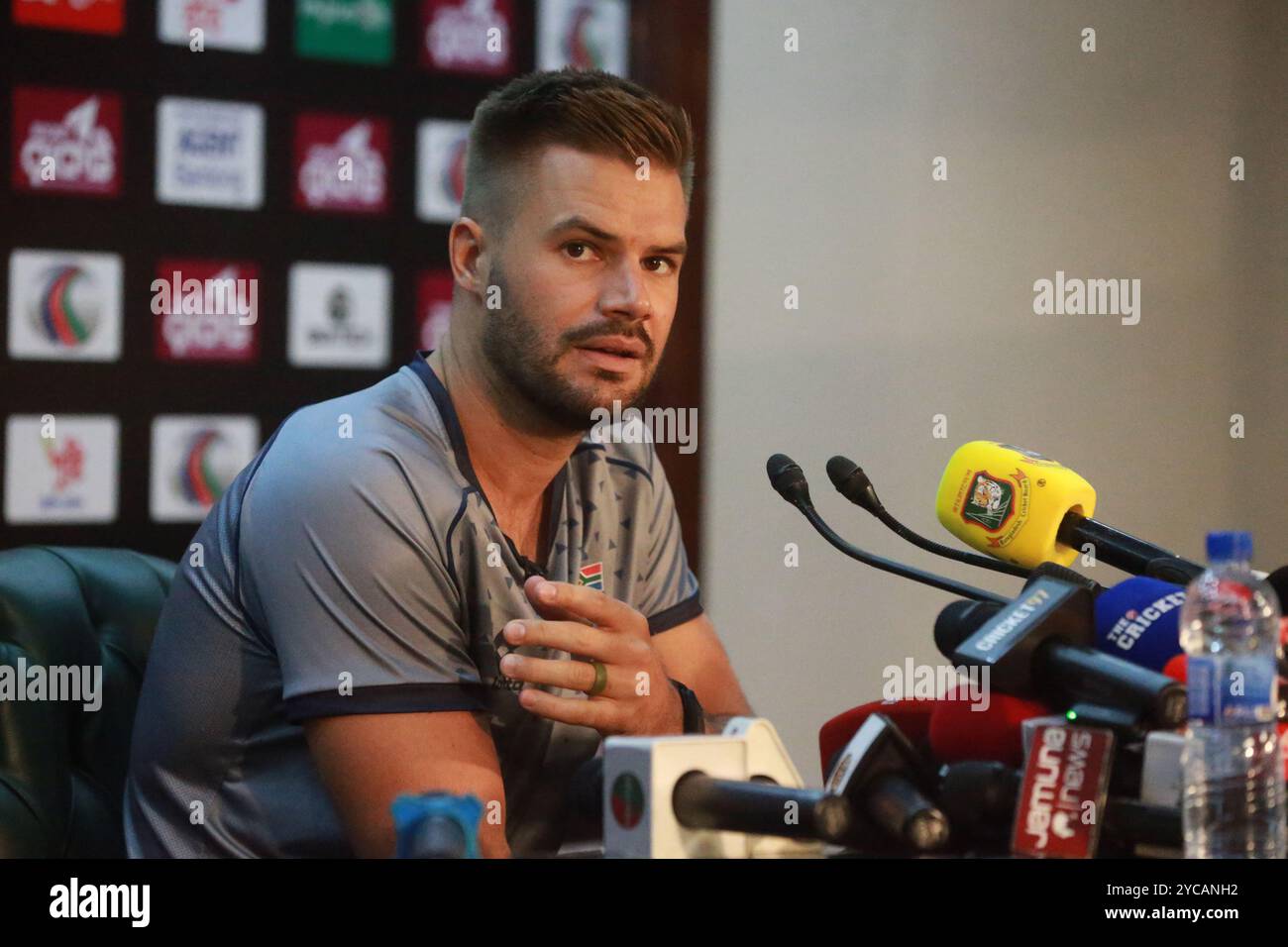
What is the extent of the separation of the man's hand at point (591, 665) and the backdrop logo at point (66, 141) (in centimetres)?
145

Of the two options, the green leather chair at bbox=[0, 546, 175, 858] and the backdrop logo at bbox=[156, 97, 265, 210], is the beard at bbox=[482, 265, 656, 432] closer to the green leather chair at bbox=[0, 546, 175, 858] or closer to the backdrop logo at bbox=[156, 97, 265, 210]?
the green leather chair at bbox=[0, 546, 175, 858]

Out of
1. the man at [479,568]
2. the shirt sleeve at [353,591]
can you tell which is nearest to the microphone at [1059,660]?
the man at [479,568]

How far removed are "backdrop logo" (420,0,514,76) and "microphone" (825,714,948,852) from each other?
1.88 meters

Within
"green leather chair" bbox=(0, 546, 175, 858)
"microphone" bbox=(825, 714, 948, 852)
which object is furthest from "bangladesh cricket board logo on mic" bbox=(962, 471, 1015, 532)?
"green leather chair" bbox=(0, 546, 175, 858)

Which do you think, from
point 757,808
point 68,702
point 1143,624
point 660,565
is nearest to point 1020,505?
point 1143,624

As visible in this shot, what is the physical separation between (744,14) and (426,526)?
64.5 inches

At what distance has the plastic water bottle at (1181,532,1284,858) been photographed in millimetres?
783

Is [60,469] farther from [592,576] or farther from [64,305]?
[592,576]

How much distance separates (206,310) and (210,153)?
253 millimetres

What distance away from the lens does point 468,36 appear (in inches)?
96.5

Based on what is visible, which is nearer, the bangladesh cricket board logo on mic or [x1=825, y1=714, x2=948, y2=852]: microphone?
[x1=825, y1=714, x2=948, y2=852]: microphone

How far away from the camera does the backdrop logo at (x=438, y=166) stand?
243cm
